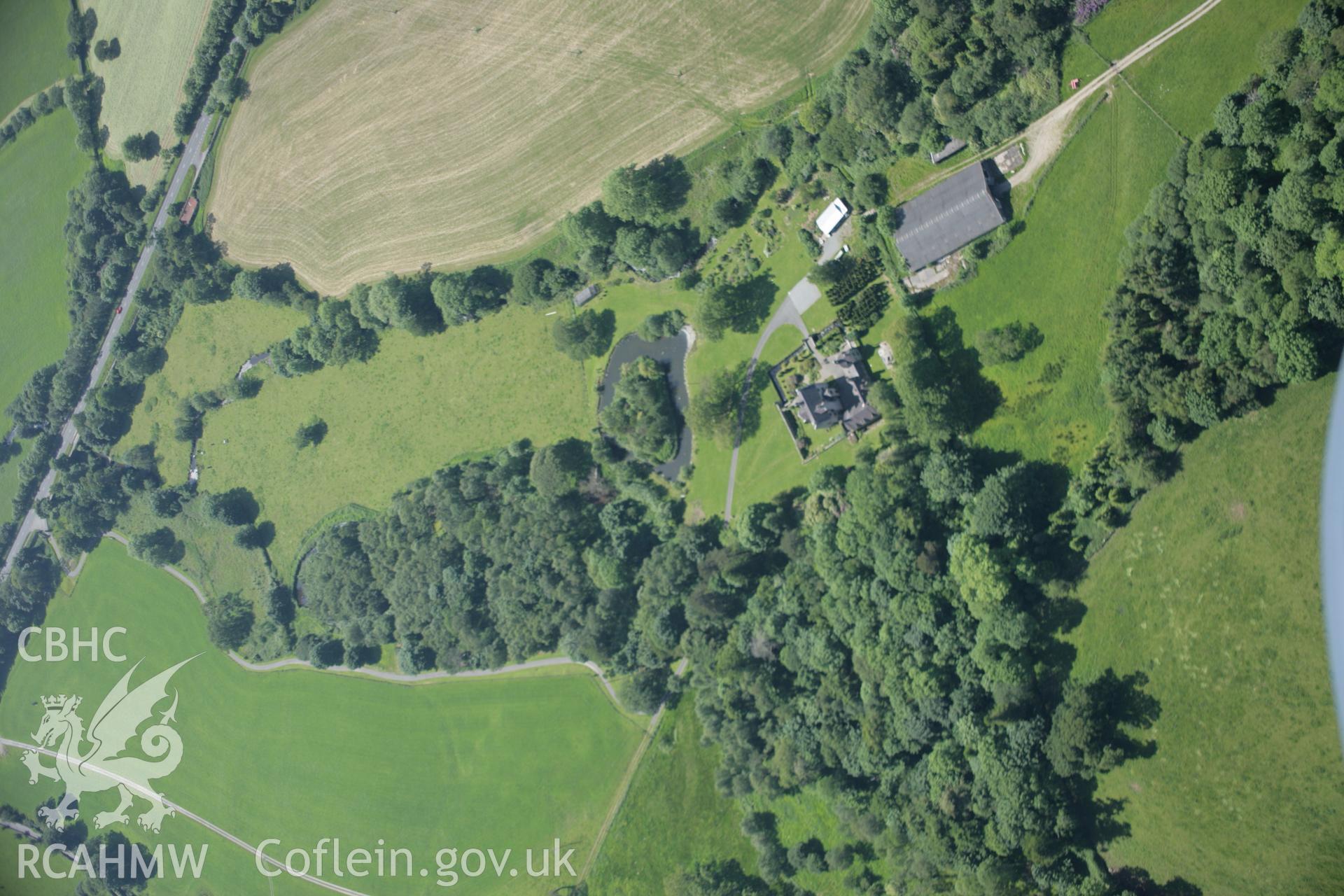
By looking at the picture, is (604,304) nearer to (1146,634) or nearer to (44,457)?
(1146,634)

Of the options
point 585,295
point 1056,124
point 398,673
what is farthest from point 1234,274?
point 398,673

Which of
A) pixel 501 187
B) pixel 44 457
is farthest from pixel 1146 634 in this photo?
pixel 44 457

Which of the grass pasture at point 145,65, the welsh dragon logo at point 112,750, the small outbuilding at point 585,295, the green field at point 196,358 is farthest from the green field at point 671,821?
the grass pasture at point 145,65

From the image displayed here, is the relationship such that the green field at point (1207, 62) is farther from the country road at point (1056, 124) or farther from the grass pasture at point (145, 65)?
the grass pasture at point (145, 65)

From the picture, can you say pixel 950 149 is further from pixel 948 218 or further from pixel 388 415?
pixel 388 415

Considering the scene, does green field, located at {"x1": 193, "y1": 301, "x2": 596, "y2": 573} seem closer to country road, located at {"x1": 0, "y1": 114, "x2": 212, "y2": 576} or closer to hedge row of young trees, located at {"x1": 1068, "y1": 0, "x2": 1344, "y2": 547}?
country road, located at {"x1": 0, "y1": 114, "x2": 212, "y2": 576}

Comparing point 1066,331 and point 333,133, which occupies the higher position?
point 333,133

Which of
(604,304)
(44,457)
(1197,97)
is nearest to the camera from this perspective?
(1197,97)
